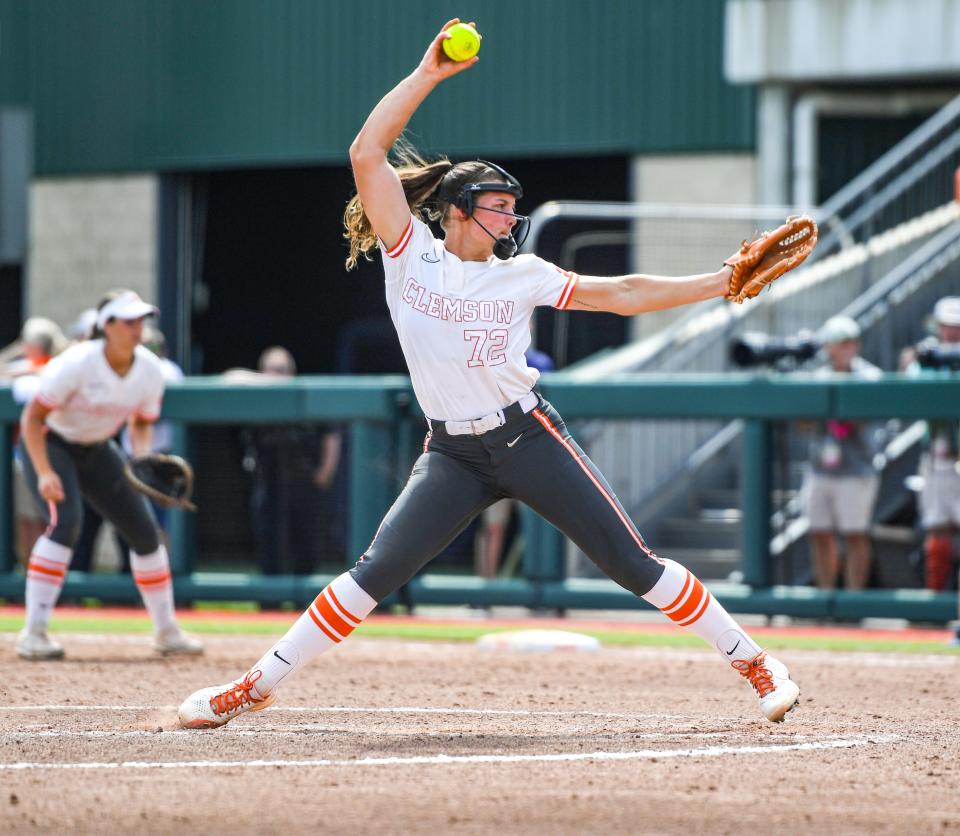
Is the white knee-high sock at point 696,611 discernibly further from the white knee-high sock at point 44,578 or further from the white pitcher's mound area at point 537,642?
the white knee-high sock at point 44,578

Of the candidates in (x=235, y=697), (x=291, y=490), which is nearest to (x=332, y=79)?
(x=291, y=490)

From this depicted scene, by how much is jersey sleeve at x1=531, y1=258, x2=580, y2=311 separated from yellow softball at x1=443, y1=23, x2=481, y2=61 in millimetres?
794

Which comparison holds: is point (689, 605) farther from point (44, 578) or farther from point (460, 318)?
point (44, 578)

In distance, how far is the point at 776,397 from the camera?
39.8ft

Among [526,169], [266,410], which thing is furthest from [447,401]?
[526,169]

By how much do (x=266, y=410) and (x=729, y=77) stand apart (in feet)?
20.6

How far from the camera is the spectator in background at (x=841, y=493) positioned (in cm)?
1207

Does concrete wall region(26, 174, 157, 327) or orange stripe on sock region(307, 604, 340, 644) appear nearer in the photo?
orange stripe on sock region(307, 604, 340, 644)

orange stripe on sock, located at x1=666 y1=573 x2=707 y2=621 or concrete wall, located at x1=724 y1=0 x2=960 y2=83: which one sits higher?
concrete wall, located at x1=724 y1=0 x2=960 y2=83

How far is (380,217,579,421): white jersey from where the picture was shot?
21.3 ft

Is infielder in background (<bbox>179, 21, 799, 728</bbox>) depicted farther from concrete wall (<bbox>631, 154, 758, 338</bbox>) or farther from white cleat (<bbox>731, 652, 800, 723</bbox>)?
concrete wall (<bbox>631, 154, 758, 338</bbox>)

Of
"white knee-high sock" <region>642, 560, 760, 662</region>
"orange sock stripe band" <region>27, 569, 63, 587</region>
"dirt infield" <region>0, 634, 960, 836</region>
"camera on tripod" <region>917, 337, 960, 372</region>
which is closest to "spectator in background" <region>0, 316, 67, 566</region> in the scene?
"orange sock stripe band" <region>27, 569, 63, 587</region>

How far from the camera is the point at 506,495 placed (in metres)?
6.70

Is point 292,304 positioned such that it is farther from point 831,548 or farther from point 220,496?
point 831,548
